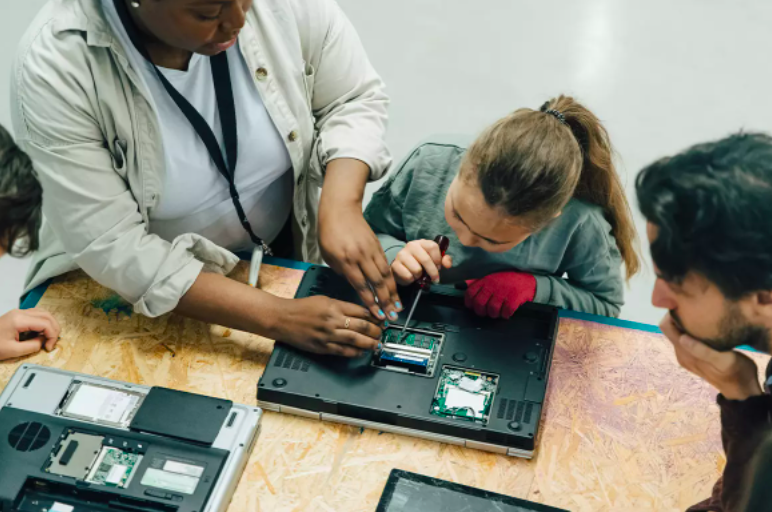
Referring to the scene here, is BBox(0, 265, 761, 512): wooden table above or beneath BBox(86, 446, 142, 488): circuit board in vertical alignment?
above

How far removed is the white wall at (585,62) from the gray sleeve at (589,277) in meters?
1.48

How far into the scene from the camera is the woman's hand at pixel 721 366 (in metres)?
1.18

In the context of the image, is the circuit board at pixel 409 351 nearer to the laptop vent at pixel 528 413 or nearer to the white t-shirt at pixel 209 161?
the laptop vent at pixel 528 413

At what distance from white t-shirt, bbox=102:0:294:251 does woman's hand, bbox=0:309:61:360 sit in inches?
11.1

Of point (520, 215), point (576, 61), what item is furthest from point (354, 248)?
point (576, 61)

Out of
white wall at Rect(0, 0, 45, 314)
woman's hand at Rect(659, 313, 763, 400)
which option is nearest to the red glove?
woman's hand at Rect(659, 313, 763, 400)

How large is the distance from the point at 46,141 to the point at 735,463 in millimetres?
1207

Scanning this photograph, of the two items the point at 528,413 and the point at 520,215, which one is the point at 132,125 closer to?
the point at 520,215

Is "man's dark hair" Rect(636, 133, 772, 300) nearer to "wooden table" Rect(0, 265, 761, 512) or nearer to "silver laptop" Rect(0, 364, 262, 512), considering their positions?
"wooden table" Rect(0, 265, 761, 512)

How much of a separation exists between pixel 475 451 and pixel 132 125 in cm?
86

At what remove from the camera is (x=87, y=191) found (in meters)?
1.51

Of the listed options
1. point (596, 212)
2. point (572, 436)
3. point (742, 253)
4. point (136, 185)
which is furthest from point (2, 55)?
point (742, 253)

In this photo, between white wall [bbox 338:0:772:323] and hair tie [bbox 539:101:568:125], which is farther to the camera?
white wall [bbox 338:0:772:323]

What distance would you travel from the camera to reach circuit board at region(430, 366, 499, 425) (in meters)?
1.50
